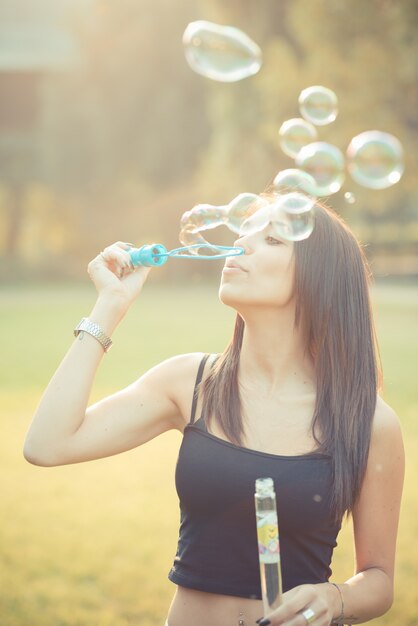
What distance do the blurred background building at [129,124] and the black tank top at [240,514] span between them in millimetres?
13132

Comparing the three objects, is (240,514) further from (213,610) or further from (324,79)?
(324,79)

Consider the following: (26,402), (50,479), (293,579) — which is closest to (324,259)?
(293,579)

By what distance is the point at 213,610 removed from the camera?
5.98 ft

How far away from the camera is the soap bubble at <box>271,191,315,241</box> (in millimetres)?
1951

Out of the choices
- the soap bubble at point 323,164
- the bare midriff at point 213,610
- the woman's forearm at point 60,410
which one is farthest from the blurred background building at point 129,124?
the bare midriff at point 213,610

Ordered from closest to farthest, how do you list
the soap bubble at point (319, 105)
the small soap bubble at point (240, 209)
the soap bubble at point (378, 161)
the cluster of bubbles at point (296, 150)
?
the small soap bubble at point (240, 209) < the cluster of bubbles at point (296, 150) < the soap bubble at point (378, 161) < the soap bubble at point (319, 105)

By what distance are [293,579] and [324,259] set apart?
69 cm

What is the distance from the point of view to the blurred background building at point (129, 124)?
16.0m

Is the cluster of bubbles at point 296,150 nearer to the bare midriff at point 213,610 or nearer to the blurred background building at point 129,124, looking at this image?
the bare midriff at point 213,610

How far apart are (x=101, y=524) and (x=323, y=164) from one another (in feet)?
8.58

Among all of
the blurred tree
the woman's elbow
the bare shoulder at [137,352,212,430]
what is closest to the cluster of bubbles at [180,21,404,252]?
the bare shoulder at [137,352,212,430]

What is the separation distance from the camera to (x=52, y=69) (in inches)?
852

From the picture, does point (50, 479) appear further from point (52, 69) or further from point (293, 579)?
point (52, 69)

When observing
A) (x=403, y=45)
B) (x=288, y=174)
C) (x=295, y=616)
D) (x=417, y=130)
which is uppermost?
(x=403, y=45)
